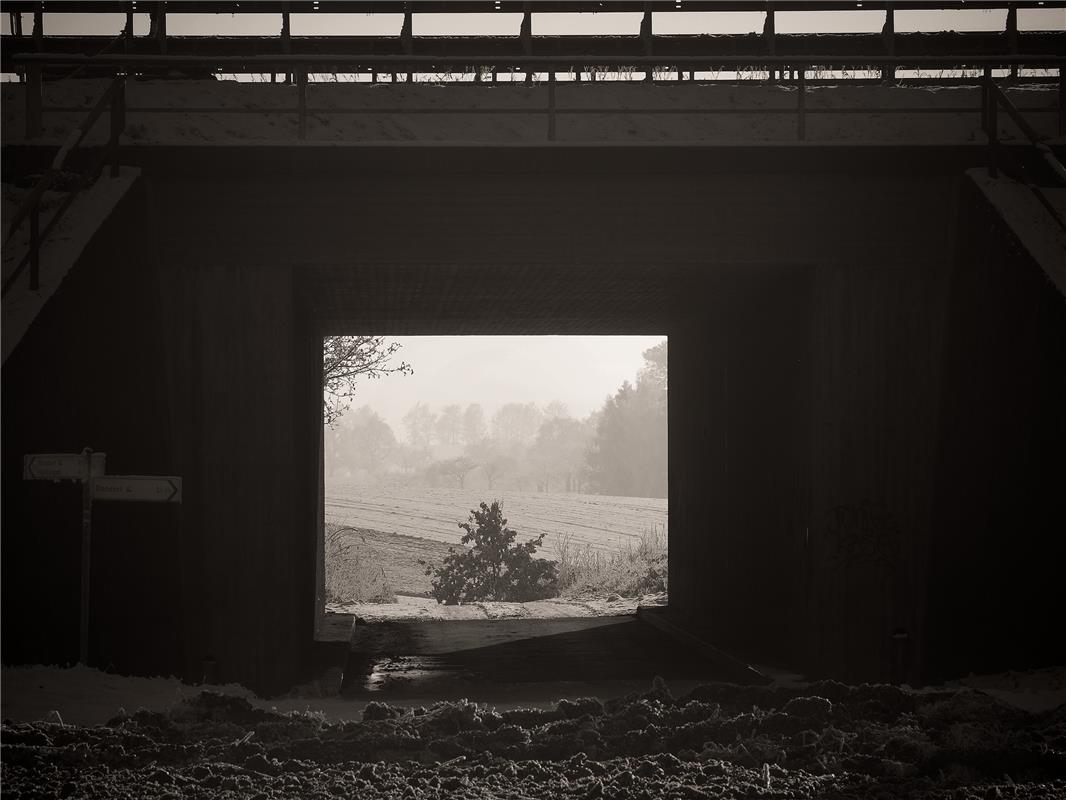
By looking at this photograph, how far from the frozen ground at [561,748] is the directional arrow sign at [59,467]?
1806 mm

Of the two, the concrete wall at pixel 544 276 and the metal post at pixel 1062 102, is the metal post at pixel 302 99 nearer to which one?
the concrete wall at pixel 544 276

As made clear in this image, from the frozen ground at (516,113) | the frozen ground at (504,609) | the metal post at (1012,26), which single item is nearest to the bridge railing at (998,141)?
the frozen ground at (516,113)

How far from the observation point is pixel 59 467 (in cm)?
1030

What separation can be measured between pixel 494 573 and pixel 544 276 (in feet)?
38.8

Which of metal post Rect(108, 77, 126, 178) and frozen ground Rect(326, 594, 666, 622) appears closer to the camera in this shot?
metal post Rect(108, 77, 126, 178)

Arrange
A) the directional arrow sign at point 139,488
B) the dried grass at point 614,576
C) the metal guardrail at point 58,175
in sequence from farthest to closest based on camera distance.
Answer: the dried grass at point 614,576, the directional arrow sign at point 139,488, the metal guardrail at point 58,175

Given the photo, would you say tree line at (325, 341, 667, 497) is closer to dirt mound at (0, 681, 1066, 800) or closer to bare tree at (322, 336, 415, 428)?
bare tree at (322, 336, 415, 428)

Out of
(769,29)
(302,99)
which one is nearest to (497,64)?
(302,99)

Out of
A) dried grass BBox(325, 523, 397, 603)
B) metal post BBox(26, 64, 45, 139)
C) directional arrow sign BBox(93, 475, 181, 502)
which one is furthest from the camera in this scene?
dried grass BBox(325, 523, 397, 603)

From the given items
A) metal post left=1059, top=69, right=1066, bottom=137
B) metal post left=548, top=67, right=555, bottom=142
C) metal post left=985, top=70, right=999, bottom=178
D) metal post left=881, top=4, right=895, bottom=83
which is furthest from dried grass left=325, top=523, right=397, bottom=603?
metal post left=1059, top=69, right=1066, bottom=137

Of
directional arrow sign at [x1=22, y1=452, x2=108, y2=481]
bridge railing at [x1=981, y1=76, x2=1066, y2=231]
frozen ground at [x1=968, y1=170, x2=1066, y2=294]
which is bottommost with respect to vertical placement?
directional arrow sign at [x1=22, y1=452, x2=108, y2=481]

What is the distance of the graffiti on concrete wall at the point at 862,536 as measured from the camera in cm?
1166

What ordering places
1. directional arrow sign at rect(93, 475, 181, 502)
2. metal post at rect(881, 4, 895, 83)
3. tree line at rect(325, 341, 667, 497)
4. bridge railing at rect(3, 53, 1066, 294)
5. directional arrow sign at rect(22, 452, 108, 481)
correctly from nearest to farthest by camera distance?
directional arrow sign at rect(22, 452, 108, 481), bridge railing at rect(3, 53, 1066, 294), directional arrow sign at rect(93, 475, 181, 502), metal post at rect(881, 4, 895, 83), tree line at rect(325, 341, 667, 497)

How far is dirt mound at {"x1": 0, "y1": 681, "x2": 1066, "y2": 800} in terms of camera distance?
7195 mm
